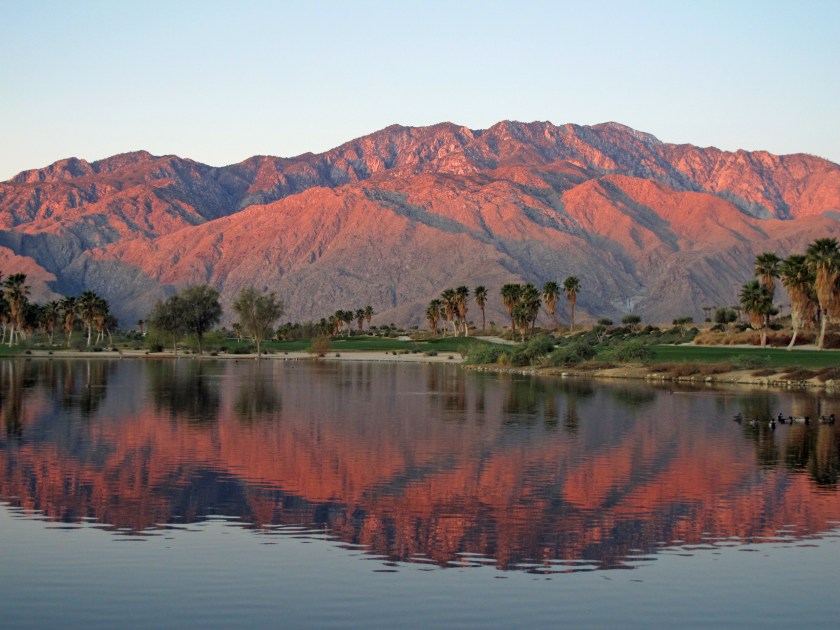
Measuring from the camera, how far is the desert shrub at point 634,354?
77062mm

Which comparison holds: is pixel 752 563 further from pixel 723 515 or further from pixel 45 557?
pixel 45 557

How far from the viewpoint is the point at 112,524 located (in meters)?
19.0

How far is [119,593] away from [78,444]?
1737 cm

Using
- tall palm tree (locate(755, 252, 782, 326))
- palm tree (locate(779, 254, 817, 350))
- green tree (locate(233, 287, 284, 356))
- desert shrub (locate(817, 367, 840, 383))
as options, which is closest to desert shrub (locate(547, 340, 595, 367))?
palm tree (locate(779, 254, 817, 350))

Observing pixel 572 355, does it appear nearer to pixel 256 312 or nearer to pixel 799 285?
pixel 799 285

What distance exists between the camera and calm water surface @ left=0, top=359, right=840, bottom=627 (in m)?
14.1

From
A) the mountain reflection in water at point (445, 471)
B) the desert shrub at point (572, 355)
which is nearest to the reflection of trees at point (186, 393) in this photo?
the mountain reflection in water at point (445, 471)

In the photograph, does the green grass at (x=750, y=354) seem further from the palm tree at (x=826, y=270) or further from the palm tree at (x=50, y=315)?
the palm tree at (x=50, y=315)

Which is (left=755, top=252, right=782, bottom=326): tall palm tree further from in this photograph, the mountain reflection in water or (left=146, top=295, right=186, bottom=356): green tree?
(left=146, top=295, right=186, bottom=356): green tree

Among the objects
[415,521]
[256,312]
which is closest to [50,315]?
[256,312]

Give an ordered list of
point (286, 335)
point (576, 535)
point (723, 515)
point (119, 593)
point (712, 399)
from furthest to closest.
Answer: point (286, 335), point (712, 399), point (723, 515), point (576, 535), point (119, 593)

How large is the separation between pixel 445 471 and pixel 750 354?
5642 centimetres

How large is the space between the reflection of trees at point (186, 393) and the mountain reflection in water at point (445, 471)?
0.42 m

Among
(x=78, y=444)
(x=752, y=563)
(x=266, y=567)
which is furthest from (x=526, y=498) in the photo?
(x=78, y=444)
